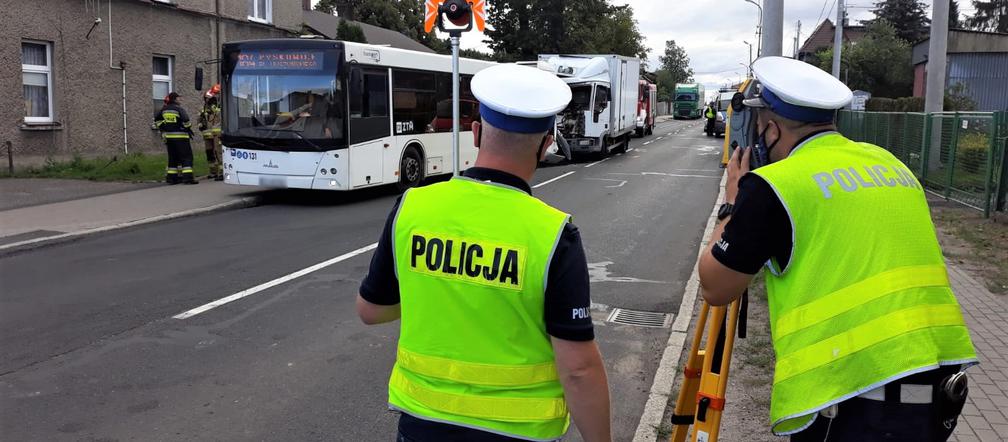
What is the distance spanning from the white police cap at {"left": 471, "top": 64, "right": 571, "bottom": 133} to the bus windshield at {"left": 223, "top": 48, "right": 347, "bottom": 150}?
468 inches

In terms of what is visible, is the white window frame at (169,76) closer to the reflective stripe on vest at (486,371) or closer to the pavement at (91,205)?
the pavement at (91,205)

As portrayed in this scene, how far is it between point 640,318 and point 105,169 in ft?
48.4

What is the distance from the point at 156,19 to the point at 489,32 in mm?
36571

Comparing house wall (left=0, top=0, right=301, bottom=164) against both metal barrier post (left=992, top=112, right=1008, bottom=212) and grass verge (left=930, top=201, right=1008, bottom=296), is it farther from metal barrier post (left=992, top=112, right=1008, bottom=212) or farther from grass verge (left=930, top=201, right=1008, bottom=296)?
metal barrier post (left=992, top=112, right=1008, bottom=212)

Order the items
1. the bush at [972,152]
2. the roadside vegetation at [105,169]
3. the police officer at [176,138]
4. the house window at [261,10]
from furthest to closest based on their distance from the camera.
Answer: the house window at [261,10] → the roadside vegetation at [105,169] → the police officer at [176,138] → the bush at [972,152]

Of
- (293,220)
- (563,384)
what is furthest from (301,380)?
(293,220)

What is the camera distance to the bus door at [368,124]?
14.0 m

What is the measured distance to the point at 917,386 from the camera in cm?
219

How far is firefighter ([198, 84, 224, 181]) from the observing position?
17.4 meters

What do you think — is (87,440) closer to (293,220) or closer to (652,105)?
(293,220)

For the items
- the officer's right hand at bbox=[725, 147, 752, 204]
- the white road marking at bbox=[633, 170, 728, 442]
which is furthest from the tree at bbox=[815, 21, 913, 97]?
the officer's right hand at bbox=[725, 147, 752, 204]

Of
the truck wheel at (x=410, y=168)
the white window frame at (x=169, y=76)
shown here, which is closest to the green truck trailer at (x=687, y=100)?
the white window frame at (x=169, y=76)

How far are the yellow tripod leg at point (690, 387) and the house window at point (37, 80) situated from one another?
1838 cm

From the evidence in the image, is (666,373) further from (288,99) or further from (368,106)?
(288,99)
